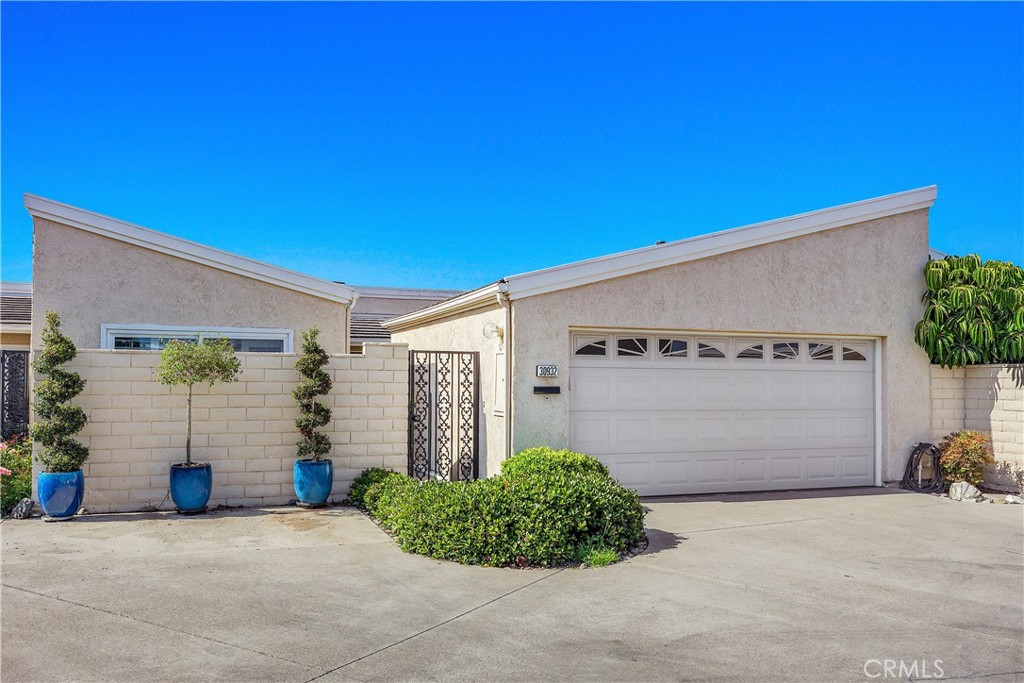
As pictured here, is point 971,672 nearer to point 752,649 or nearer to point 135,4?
point 752,649

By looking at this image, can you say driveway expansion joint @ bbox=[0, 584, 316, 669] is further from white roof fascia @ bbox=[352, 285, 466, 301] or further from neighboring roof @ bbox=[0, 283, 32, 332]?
white roof fascia @ bbox=[352, 285, 466, 301]

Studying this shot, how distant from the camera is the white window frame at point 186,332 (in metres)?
10.5

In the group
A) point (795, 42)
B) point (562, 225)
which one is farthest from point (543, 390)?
point (562, 225)

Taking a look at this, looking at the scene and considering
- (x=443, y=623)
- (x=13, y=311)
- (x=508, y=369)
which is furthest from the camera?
(x=13, y=311)

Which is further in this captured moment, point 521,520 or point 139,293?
point 139,293

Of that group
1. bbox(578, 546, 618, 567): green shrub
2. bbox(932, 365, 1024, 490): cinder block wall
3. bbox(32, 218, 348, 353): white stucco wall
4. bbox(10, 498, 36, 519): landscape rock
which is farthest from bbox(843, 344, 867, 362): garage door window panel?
bbox(10, 498, 36, 519): landscape rock

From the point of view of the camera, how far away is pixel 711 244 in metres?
10.4

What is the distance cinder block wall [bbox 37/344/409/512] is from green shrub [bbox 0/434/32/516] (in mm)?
884

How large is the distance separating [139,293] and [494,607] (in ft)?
25.8

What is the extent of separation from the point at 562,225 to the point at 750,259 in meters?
10.3

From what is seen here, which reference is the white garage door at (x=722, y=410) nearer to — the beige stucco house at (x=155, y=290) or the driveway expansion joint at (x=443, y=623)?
the driveway expansion joint at (x=443, y=623)

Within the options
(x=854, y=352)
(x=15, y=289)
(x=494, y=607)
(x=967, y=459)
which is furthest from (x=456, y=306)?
(x=15, y=289)

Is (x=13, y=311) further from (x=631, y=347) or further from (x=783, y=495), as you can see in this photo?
(x=783, y=495)

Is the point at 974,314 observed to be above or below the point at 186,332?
above
